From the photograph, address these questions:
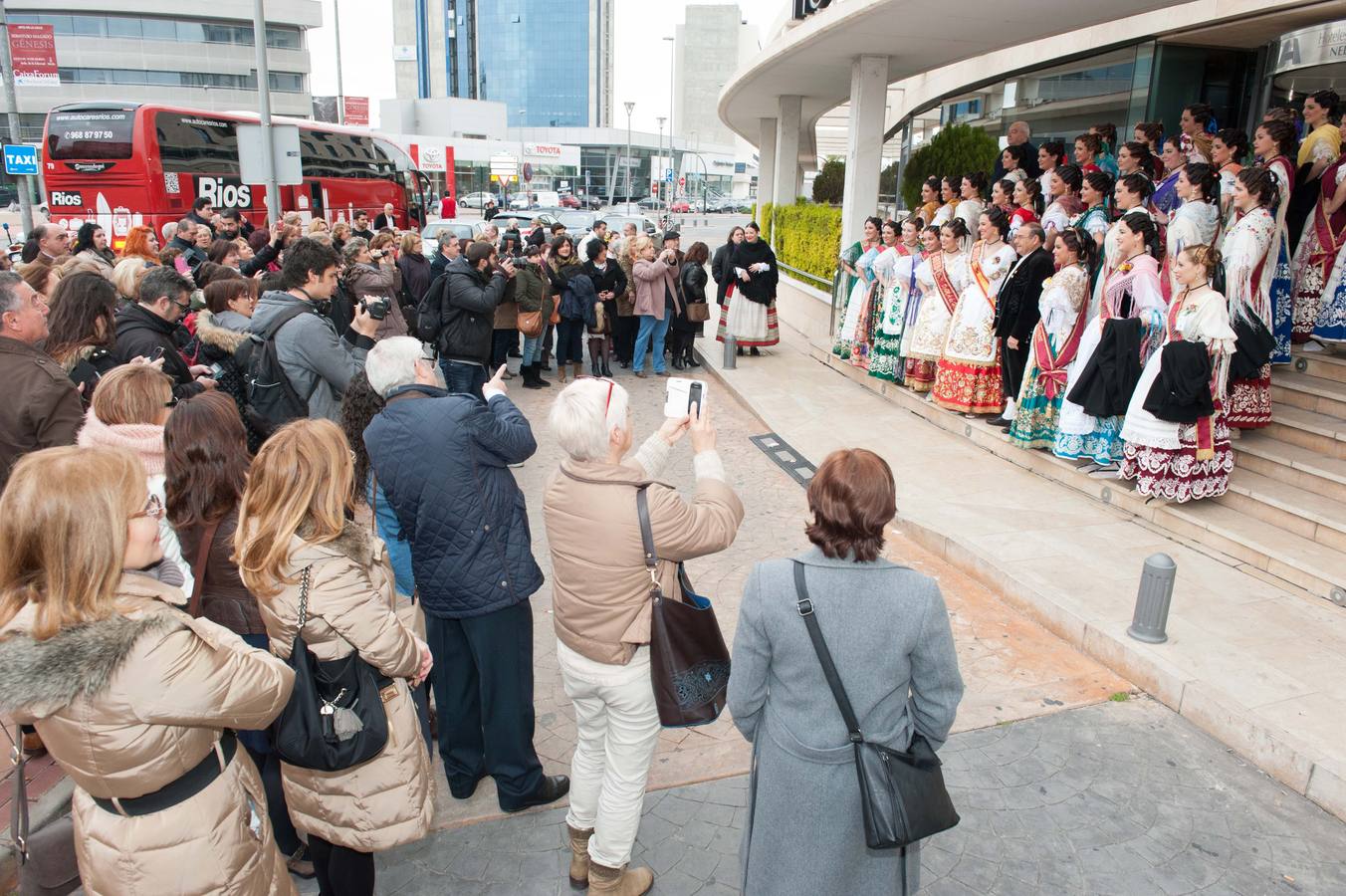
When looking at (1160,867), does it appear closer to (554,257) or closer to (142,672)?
(142,672)

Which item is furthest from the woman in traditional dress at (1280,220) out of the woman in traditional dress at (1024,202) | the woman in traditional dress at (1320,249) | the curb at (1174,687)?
the curb at (1174,687)

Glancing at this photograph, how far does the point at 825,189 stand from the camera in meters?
24.4

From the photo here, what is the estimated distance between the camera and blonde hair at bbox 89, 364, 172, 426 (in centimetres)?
360

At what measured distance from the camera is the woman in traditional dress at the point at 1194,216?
640 cm

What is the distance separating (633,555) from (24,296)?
3307mm

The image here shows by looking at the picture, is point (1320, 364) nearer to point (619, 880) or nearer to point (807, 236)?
point (619, 880)

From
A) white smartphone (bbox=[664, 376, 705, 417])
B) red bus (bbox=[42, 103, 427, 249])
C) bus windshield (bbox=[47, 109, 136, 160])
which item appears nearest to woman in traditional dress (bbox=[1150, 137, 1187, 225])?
white smartphone (bbox=[664, 376, 705, 417])

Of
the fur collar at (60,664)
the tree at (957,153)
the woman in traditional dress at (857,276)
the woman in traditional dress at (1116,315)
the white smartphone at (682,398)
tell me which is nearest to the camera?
the fur collar at (60,664)

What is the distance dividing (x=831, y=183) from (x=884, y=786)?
23.8 meters

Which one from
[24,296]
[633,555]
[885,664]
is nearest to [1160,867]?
[885,664]

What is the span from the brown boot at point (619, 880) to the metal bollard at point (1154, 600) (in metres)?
2.96

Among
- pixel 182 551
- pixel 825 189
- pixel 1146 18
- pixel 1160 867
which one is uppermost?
pixel 1146 18

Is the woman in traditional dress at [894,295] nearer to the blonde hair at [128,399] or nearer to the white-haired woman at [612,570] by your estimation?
the white-haired woman at [612,570]

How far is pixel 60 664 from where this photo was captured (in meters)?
1.97
